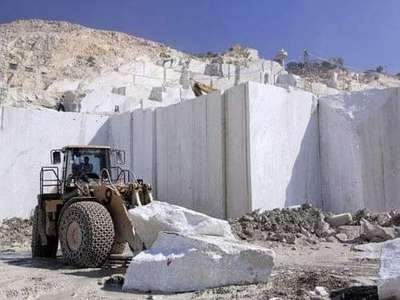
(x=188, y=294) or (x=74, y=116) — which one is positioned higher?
(x=74, y=116)

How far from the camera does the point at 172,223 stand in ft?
25.7

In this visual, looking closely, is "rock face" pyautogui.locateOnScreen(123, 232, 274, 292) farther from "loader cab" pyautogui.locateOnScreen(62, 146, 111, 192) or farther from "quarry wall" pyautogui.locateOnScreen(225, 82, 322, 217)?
"quarry wall" pyautogui.locateOnScreen(225, 82, 322, 217)

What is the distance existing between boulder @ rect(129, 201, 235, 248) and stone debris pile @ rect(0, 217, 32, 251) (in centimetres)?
654

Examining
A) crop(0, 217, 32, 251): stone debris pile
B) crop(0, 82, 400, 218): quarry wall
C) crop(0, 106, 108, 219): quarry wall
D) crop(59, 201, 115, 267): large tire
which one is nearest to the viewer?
crop(59, 201, 115, 267): large tire

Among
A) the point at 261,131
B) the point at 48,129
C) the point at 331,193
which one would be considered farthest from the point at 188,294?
the point at 48,129

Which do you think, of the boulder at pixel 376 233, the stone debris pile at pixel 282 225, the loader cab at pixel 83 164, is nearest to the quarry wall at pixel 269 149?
the stone debris pile at pixel 282 225

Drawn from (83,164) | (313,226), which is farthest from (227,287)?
(313,226)

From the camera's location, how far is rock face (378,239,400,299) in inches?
199

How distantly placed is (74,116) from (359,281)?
14323 mm

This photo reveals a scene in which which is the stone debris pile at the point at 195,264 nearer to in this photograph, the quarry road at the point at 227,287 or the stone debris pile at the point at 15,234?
the quarry road at the point at 227,287

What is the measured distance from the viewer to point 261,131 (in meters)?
14.1

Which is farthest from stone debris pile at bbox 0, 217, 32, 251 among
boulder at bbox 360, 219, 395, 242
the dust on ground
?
boulder at bbox 360, 219, 395, 242

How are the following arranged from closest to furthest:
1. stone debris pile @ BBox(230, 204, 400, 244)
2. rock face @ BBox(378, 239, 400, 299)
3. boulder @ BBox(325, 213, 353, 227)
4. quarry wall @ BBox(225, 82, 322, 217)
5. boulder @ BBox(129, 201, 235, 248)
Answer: rock face @ BBox(378, 239, 400, 299)
boulder @ BBox(129, 201, 235, 248)
stone debris pile @ BBox(230, 204, 400, 244)
boulder @ BBox(325, 213, 353, 227)
quarry wall @ BBox(225, 82, 322, 217)

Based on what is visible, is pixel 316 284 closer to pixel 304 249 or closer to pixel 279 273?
pixel 279 273
